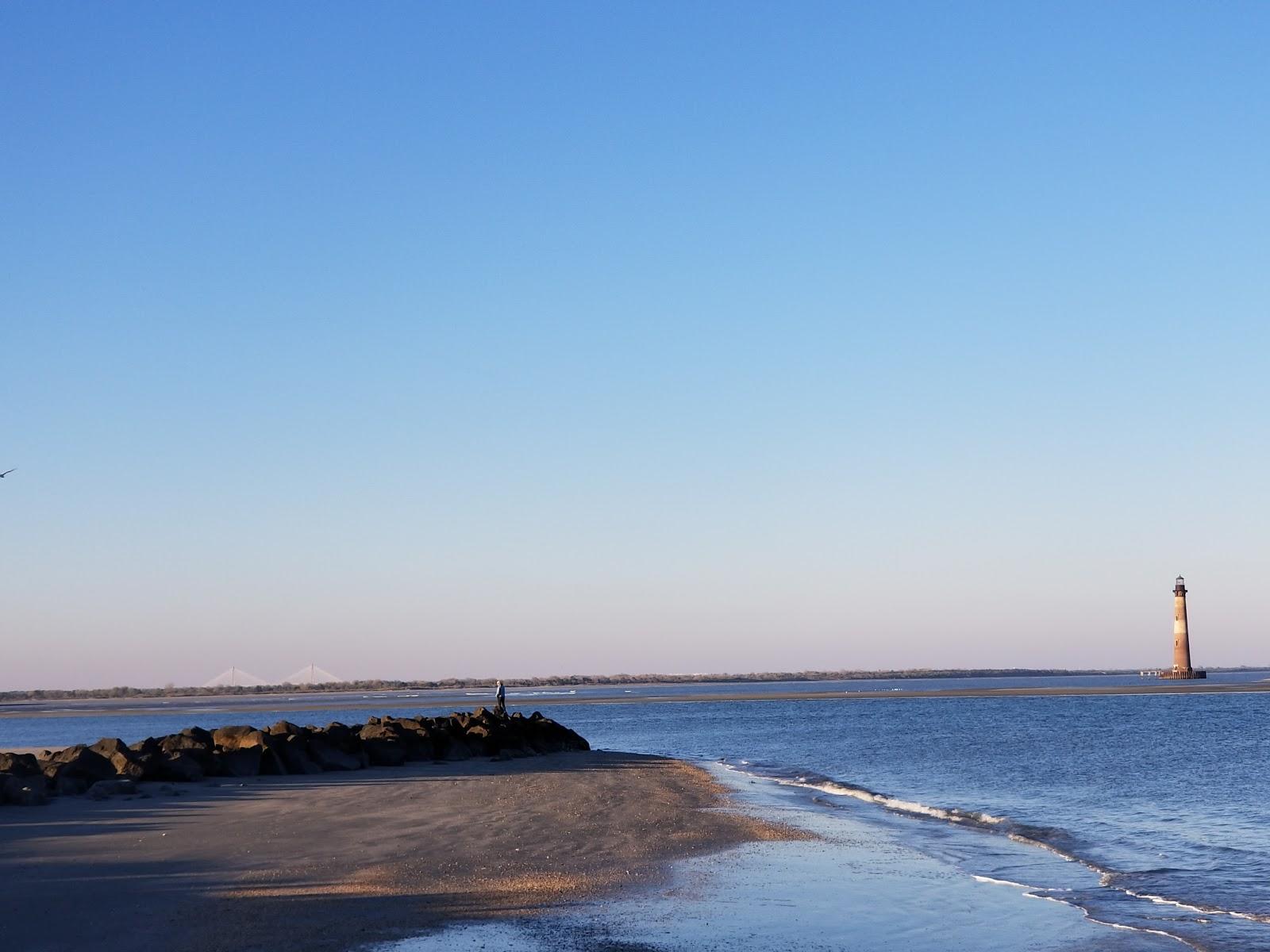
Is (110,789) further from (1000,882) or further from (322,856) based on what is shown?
(1000,882)

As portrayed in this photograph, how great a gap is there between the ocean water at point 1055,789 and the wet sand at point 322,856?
3965 millimetres

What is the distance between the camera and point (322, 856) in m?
15.7

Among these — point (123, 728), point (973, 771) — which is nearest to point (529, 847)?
point (973, 771)

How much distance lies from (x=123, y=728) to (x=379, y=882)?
63417mm

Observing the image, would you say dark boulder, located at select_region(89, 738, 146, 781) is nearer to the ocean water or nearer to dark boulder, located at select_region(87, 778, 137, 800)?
dark boulder, located at select_region(87, 778, 137, 800)

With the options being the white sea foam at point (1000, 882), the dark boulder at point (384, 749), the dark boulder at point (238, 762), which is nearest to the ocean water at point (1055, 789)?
the white sea foam at point (1000, 882)

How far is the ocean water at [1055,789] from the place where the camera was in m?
15.5

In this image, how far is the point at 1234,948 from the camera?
12172 mm

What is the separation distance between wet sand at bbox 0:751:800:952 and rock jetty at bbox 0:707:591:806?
3.20 ft

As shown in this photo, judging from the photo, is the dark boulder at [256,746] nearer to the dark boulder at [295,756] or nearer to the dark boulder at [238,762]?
the dark boulder at [238,762]

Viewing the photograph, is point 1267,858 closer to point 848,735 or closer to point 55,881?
point 55,881

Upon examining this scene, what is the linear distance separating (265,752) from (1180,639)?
354 feet

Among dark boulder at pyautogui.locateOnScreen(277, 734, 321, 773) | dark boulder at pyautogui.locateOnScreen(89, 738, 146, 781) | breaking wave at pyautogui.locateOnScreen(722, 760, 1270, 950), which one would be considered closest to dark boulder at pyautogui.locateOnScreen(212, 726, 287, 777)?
dark boulder at pyautogui.locateOnScreen(277, 734, 321, 773)

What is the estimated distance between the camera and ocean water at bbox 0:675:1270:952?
50.7 ft
